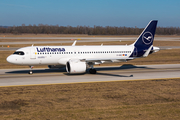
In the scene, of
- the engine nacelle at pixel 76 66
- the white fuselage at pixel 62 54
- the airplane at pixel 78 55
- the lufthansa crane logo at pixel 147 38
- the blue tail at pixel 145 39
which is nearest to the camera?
the engine nacelle at pixel 76 66

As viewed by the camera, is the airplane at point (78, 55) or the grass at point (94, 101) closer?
the grass at point (94, 101)

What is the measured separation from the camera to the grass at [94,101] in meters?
15.8

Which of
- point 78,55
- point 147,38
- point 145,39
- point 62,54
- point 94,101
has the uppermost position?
point 147,38

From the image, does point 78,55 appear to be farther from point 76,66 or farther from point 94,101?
point 94,101

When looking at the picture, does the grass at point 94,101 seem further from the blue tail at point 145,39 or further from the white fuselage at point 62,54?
the blue tail at point 145,39

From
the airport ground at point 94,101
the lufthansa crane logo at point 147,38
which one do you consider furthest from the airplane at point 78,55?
the airport ground at point 94,101

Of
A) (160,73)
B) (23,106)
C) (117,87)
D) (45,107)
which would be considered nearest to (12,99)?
(23,106)

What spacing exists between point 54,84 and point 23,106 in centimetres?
811

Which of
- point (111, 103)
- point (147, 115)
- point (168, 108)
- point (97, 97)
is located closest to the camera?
point (147, 115)

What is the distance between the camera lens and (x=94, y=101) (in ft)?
62.5

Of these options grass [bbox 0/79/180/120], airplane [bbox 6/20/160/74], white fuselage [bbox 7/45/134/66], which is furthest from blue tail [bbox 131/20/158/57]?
grass [bbox 0/79/180/120]

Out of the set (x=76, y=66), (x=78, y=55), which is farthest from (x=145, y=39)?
(x=76, y=66)

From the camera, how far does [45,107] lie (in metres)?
17.4

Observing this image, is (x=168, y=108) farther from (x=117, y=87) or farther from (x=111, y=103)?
(x=117, y=87)
